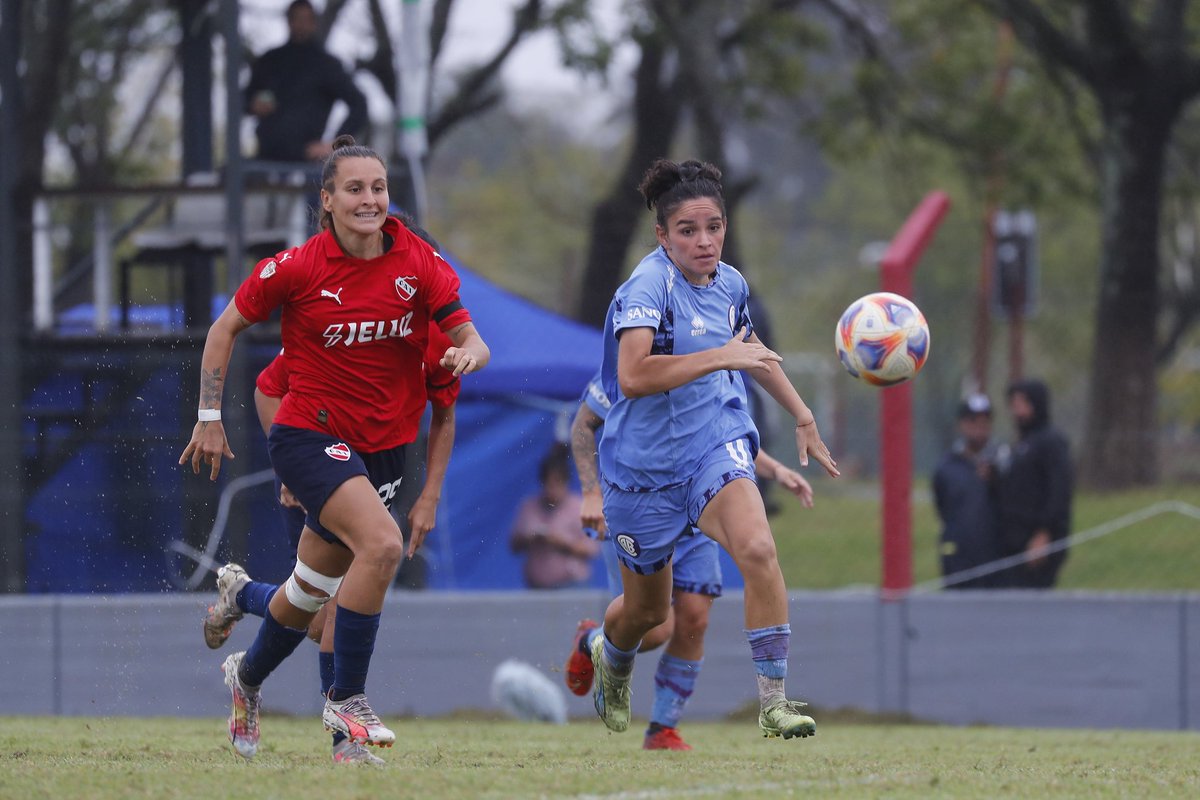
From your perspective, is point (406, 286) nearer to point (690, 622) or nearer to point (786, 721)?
point (786, 721)

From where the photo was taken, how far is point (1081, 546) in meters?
13.0

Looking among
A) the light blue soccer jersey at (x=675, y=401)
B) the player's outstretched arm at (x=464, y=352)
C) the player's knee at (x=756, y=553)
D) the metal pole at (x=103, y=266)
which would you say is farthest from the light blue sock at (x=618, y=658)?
the metal pole at (x=103, y=266)

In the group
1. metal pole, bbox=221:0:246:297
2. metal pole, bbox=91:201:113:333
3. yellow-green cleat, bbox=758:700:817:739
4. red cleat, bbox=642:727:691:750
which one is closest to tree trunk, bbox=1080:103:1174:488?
metal pole, bbox=221:0:246:297

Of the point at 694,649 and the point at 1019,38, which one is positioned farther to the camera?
the point at 1019,38

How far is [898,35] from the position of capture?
22.0 m

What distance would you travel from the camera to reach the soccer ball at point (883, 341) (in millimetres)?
7105

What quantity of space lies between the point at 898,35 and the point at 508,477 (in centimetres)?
1072

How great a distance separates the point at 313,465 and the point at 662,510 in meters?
1.40

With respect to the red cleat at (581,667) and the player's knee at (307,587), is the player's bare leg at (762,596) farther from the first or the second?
the red cleat at (581,667)

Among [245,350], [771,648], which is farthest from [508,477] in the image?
[771,648]

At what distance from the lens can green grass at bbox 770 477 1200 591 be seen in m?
12.4

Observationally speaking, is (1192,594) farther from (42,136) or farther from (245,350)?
(42,136)

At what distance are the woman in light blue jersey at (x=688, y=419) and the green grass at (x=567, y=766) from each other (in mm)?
637

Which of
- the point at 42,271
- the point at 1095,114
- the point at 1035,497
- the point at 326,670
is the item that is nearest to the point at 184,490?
the point at 42,271
